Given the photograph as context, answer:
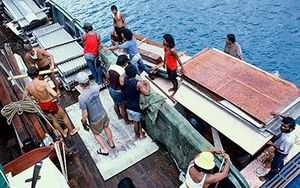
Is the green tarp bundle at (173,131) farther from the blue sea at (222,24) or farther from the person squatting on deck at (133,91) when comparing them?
the blue sea at (222,24)

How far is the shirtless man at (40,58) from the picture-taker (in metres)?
8.42

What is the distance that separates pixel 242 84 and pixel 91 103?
4.34 metres

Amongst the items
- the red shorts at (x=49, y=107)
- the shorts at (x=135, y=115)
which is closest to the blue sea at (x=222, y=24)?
the shorts at (x=135, y=115)

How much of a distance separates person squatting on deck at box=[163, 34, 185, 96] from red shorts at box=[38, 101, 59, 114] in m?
3.43

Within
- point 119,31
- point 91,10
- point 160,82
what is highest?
point 119,31

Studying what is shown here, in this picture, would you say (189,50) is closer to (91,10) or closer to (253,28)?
(253,28)

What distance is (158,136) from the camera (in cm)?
716

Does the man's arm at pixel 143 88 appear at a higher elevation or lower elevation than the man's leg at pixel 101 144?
higher

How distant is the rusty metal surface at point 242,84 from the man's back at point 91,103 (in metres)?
3.44

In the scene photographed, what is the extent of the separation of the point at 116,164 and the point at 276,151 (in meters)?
3.68

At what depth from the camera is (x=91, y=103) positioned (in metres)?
6.44

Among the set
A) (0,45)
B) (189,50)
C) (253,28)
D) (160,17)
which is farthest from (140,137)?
(160,17)

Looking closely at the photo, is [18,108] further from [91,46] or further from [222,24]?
[222,24]

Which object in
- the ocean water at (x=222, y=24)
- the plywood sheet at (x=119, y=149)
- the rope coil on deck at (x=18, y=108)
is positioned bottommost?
the ocean water at (x=222, y=24)
